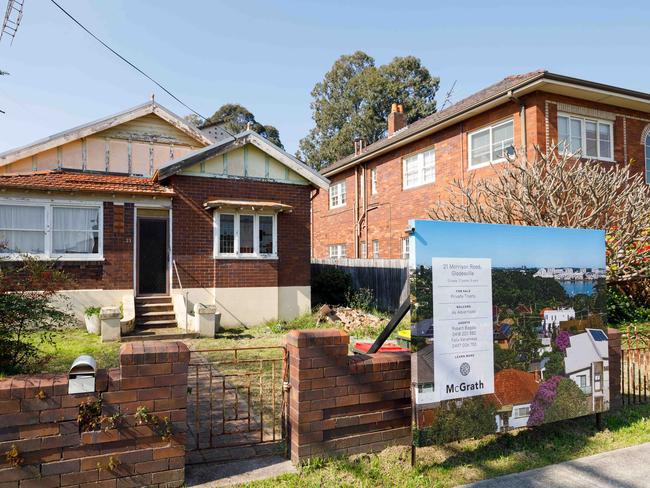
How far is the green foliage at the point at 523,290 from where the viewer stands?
438 centimetres

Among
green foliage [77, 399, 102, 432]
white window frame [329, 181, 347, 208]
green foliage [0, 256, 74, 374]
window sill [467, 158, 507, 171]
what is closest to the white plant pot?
green foliage [0, 256, 74, 374]

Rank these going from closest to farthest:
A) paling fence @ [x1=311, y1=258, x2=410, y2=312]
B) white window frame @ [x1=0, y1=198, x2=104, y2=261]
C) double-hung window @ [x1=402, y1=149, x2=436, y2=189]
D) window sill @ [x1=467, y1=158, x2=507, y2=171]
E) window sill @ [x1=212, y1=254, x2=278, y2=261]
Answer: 1. white window frame @ [x1=0, y1=198, x2=104, y2=261]
2. window sill @ [x1=212, y1=254, x2=278, y2=261]
3. window sill @ [x1=467, y1=158, x2=507, y2=171]
4. paling fence @ [x1=311, y1=258, x2=410, y2=312]
5. double-hung window @ [x1=402, y1=149, x2=436, y2=189]

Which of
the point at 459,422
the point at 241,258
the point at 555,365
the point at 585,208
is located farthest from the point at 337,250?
the point at 459,422

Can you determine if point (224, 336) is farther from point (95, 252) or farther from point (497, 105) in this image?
point (497, 105)

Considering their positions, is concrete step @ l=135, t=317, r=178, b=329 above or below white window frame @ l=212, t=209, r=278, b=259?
below

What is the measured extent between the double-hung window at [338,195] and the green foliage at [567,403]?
1906 cm

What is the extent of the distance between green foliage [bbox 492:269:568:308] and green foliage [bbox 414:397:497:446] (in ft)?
3.20

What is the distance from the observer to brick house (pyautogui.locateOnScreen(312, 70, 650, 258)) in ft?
42.1

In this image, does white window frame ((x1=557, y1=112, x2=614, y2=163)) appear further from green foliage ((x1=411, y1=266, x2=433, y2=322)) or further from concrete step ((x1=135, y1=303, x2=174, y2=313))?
concrete step ((x1=135, y1=303, x2=174, y2=313))

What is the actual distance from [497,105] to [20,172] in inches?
543

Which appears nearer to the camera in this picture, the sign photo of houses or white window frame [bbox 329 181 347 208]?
the sign photo of houses

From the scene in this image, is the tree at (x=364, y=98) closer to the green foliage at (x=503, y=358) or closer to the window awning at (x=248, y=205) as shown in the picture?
the window awning at (x=248, y=205)

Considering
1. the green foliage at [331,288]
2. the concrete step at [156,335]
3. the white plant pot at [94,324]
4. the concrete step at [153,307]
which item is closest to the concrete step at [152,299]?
the concrete step at [153,307]

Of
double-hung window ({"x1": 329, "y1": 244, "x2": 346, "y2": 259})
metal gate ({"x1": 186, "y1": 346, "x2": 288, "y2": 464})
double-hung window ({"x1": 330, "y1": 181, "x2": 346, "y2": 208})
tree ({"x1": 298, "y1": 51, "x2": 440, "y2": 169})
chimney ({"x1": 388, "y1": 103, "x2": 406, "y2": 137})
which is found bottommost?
metal gate ({"x1": 186, "y1": 346, "x2": 288, "y2": 464})
